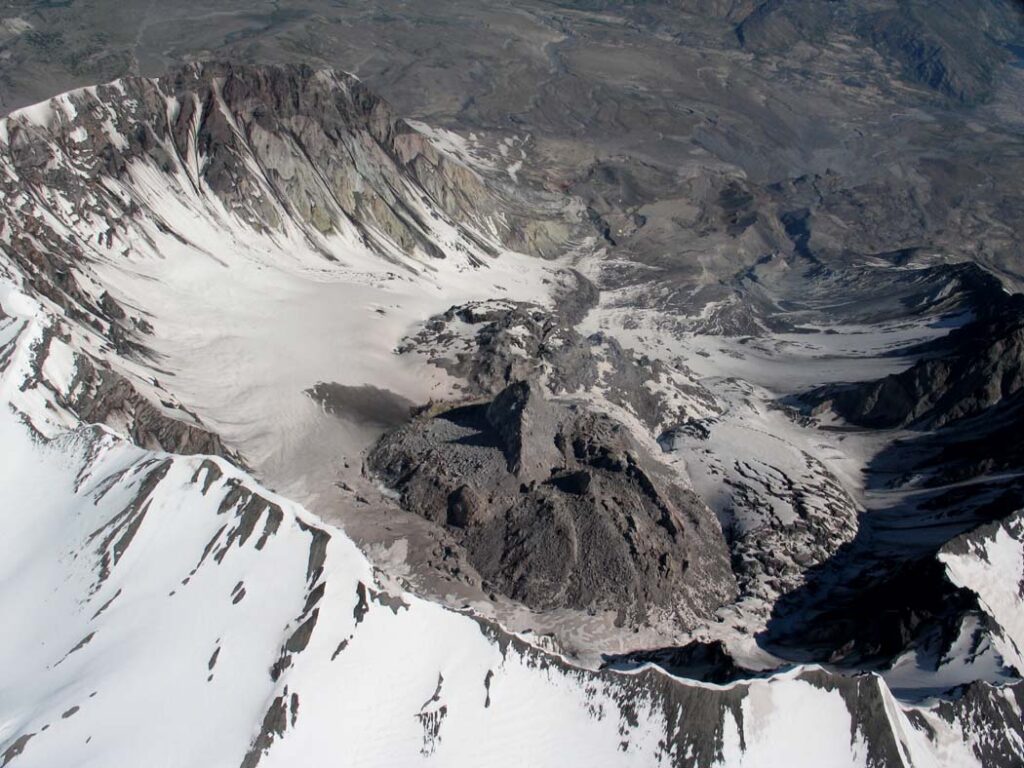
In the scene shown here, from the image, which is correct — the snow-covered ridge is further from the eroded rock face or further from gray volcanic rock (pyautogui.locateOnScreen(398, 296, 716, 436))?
gray volcanic rock (pyautogui.locateOnScreen(398, 296, 716, 436))

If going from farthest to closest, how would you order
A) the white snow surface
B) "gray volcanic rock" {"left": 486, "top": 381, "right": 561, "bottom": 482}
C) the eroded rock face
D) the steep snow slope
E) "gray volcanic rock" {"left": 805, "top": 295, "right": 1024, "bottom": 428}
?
"gray volcanic rock" {"left": 805, "top": 295, "right": 1024, "bottom": 428} < "gray volcanic rock" {"left": 486, "top": 381, "right": 561, "bottom": 482} < the eroded rock face < the steep snow slope < the white snow surface

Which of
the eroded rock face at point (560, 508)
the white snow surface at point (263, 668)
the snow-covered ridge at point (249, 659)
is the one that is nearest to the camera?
the white snow surface at point (263, 668)

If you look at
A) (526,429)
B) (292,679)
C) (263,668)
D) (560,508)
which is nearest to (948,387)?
(526,429)

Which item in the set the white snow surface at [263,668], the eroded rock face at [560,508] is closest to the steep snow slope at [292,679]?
the white snow surface at [263,668]

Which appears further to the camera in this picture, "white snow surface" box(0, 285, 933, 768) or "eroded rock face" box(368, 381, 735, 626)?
"eroded rock face" box(368, 381, 735, 626)

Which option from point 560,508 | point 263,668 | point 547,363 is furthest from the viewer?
point 547,363

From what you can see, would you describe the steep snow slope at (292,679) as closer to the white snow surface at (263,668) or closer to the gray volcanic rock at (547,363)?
the white snow surface at (263,668)

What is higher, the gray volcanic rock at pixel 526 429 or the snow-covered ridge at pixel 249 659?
the snow-covered ridge at pixel 249 659

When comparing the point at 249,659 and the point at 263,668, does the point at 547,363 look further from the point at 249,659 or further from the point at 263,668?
the point at 263,668

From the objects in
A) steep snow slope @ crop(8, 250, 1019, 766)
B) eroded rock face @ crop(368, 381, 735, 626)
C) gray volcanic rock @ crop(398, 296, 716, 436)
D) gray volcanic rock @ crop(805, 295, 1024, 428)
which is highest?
steep snow slope @ crop(8, 250, 1019, 766)

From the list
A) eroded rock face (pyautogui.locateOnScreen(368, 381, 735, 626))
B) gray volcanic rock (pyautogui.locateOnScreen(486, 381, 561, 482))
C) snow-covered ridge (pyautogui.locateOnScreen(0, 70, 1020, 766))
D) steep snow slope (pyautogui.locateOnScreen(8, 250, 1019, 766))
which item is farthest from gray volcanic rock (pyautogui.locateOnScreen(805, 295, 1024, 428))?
steep snow slope (pyautogui.locateOnScreen(8, 250, 1019, 766))
